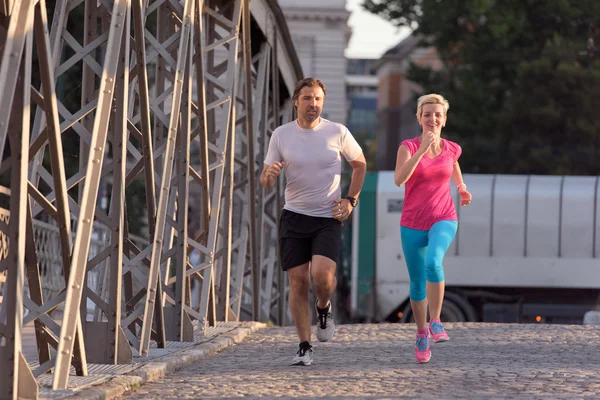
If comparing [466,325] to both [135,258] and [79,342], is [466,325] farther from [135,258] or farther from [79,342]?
[79,342]

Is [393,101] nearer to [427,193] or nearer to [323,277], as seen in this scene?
[427,193]

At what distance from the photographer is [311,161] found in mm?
8500

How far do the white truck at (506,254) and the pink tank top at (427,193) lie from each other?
53.3 ft

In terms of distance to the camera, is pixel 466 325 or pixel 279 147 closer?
pixel 279 147

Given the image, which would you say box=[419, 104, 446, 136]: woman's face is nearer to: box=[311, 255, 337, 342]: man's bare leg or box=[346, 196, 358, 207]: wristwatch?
box=[346, 196, 358, 207]: wristwatch

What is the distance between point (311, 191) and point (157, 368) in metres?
1.49

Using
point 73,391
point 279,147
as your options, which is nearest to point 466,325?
point 279,147

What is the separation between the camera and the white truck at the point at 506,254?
82.8ft

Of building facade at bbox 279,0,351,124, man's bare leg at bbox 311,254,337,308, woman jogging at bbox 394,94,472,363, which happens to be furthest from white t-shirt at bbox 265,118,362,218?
building facade at bbox 279,0,351,124

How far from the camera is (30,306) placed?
697 centimetres

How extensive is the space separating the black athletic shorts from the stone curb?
912 millimetres

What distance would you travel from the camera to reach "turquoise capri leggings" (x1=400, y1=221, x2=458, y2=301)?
8.80 m

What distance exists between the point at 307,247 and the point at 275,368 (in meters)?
0.79

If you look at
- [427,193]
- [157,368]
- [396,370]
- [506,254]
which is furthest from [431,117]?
[506,254]
